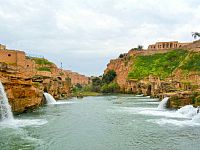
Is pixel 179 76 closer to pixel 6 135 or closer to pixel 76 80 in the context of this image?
pixel 6 135

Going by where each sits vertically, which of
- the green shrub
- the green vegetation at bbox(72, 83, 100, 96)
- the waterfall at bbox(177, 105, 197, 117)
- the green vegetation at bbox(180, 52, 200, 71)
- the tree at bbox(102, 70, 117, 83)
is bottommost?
the waterfall at bbox(177, 105, 197, 117)

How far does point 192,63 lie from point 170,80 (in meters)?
13.2

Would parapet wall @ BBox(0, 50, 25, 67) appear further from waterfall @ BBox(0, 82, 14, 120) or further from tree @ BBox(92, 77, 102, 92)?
tree @ BBox(92, 77, 102, 92)

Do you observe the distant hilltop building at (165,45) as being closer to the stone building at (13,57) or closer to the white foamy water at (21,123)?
the stone building at (13,57)

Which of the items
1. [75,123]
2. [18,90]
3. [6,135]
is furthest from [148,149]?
[18,90]

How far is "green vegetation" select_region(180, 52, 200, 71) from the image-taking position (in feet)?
281

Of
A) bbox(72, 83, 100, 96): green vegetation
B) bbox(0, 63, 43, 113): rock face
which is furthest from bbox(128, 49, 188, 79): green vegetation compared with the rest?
bbox(0, 63, 43, 113): rock face

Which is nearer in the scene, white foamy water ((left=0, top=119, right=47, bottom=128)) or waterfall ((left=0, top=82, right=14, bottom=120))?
white foamy water ((left=0, top=119, right=47, bottom=128))

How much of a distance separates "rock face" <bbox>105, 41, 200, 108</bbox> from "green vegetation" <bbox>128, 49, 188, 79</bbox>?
1.16 m

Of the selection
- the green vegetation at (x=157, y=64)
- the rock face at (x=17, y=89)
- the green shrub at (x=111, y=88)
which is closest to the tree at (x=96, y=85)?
the green shrub at (x=111, y=88)

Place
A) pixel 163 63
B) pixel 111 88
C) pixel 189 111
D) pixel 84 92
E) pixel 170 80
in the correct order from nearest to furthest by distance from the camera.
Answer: pixel 189 111, pixel 170 80, pixel 84 92, pixel 163 63, pixel 111 88

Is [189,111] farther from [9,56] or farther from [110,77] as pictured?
[110,77]

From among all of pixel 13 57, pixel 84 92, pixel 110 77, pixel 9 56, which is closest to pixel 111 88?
pixel 84 92

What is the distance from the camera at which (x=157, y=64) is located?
10725 cm
